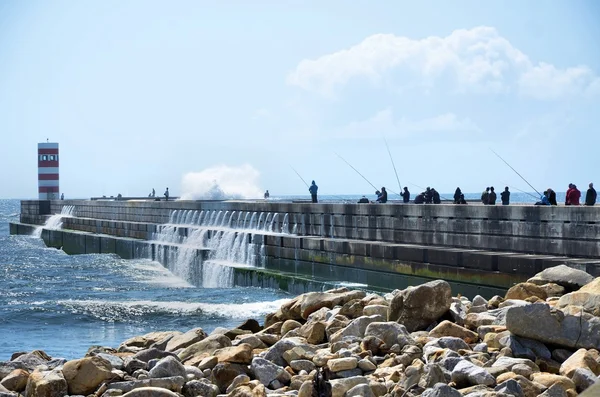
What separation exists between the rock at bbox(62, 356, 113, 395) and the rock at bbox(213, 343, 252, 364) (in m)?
0.98

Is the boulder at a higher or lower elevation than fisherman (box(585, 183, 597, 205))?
lower

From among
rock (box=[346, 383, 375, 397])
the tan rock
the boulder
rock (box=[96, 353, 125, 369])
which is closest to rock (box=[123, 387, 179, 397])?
rock (box=[96, 353, 125, 369])

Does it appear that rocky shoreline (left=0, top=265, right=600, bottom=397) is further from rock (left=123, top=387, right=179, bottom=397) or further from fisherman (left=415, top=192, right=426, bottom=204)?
fisherman (left=415, top=192, right=426, bottom=204)

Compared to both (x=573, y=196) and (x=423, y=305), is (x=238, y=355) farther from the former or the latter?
(x=573, y=196)

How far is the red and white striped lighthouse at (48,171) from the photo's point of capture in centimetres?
5456

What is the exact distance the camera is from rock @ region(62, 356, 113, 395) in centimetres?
798

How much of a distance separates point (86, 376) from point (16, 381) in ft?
2.83

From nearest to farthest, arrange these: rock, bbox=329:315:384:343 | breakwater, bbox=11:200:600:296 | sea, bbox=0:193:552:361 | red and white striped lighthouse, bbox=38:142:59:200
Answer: rock, bbox=329:315:384:343 < breakwater, bbox=11:200:600:296 < sea, bbox=0:193:552:361 < red and white striped lighthouse, bbox=38:142:59:200

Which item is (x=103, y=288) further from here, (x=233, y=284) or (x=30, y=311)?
(x=30, y=311)

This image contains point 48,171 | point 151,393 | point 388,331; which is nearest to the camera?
point 151,393

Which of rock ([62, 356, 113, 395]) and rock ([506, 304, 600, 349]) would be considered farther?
rock ([62, 356, 113, 395])

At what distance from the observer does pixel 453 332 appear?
822 cm

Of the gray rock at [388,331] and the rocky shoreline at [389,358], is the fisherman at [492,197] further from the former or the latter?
the gray rock at [388,331]

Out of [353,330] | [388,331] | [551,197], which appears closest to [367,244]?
[551,197]
